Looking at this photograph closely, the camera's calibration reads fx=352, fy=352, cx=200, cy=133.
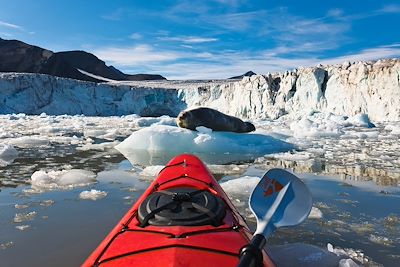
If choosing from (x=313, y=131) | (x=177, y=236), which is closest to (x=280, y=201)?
(x=177, y=236)

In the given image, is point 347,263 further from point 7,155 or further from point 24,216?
point 7,155

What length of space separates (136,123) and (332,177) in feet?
42.0

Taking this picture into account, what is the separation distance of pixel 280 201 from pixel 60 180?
2985 mm

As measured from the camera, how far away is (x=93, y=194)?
352 centimetres

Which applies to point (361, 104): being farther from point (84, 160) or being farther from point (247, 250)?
point (247, 250)

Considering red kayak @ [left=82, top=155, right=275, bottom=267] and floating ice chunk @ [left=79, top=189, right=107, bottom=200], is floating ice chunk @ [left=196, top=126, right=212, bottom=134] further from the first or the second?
red kayak @ [left=82, top=155, right=275, bottom=267]

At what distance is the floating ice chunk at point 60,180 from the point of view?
3.88 m

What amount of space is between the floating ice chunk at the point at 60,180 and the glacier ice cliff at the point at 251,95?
15.5 meters

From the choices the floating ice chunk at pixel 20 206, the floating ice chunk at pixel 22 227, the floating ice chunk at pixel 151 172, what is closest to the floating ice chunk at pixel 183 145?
the floating ice chunk at pixel 151 172

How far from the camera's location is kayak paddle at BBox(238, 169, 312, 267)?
1683 millimetres

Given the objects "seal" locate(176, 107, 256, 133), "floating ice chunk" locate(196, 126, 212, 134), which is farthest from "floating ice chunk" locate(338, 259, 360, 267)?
"seal" locate(176, 107, 256, 133)

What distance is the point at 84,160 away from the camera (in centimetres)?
603

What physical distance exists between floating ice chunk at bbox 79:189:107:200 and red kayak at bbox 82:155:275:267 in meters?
1.58

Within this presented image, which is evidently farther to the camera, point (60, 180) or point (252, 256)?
point (60, 180)
